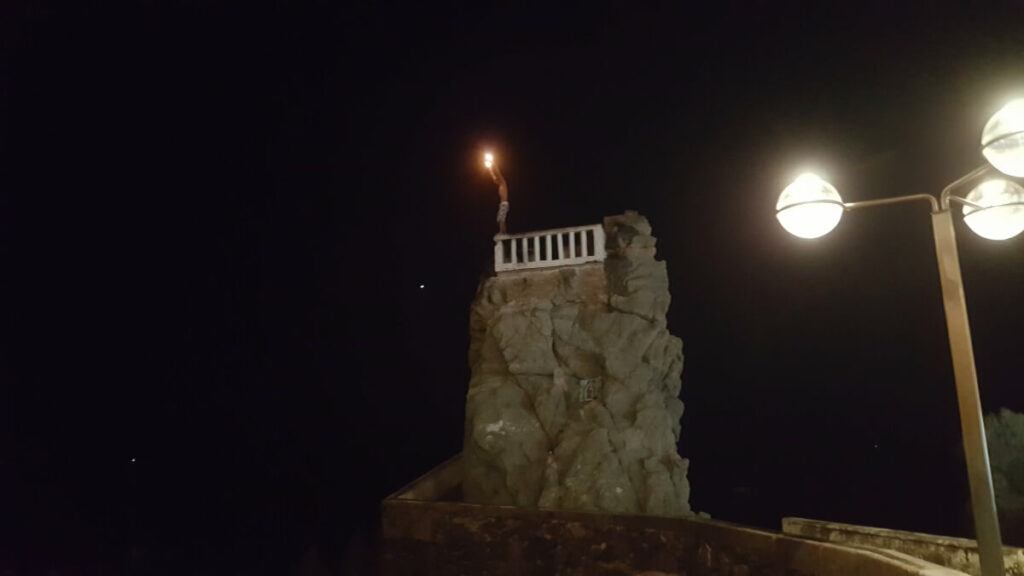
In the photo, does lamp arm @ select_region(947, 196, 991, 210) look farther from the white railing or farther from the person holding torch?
the person holding torch

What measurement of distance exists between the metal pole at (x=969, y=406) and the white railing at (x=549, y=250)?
315 inches

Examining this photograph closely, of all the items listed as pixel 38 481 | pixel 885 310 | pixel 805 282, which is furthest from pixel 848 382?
pixel 38 481

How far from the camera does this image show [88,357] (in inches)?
1226

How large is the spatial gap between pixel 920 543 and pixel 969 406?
9.79 feet

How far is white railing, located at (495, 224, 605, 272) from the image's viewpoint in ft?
37.3

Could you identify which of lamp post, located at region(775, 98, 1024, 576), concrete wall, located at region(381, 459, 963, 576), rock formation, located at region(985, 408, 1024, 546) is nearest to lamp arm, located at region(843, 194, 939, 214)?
lamp post, located at region(775, 98, 1024, 576)

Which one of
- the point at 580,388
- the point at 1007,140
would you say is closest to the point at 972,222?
the point at 1007,140

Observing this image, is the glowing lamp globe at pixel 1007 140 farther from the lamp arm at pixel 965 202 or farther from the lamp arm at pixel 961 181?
the lamp arm at pixel 965 202

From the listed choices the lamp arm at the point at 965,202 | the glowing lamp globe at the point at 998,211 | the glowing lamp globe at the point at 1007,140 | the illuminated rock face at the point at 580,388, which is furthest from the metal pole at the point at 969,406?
the illuminated rock face at the point at 580,388

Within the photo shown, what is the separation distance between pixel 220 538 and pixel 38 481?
9.05 meters

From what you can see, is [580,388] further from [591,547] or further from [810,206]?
[810,206]

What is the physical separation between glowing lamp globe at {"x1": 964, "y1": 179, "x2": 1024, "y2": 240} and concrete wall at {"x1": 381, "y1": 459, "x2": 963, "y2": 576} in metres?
1.88

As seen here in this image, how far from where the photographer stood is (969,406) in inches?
124

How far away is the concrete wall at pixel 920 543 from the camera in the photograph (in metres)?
4.85
